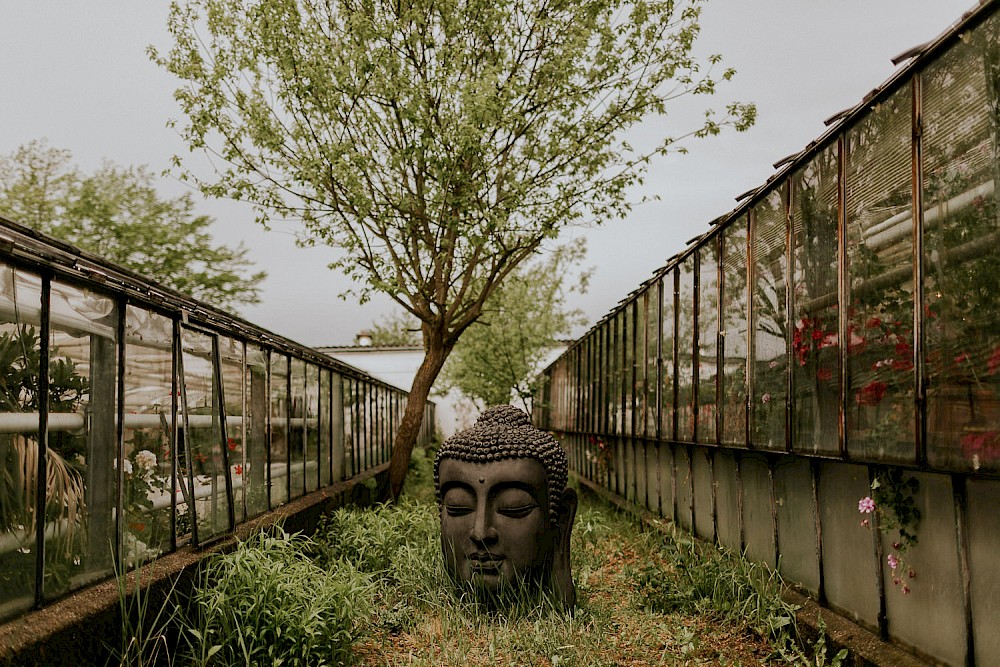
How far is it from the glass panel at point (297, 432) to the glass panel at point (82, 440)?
406 centimetres

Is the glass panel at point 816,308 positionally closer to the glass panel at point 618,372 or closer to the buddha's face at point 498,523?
the buddha's face at point 498,523

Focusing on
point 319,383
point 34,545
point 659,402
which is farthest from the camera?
point 319,383

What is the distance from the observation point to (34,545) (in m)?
3.74

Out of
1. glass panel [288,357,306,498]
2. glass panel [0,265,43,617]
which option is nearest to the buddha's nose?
glass panel [0,265,43,617]

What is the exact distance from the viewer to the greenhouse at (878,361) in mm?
3430

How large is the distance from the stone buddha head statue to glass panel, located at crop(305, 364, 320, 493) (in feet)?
13.9

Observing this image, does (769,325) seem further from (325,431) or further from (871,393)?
(325,431)

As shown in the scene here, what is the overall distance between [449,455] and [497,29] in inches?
247

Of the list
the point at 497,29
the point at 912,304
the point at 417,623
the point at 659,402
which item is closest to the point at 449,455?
the point at 417,623

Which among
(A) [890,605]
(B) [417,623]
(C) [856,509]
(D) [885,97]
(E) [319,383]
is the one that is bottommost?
(B) [417,623]

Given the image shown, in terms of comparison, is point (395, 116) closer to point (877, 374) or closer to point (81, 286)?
point (81, 286)

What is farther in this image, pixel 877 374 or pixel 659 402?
pixel 659 402

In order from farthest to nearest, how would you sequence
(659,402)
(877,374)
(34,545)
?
(659,402), (877,374), (34,545)

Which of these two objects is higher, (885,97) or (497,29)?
(497,29)
